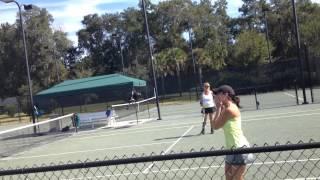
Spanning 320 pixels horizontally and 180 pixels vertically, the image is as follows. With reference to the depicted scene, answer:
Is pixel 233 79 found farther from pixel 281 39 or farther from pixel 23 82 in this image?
pixel 23 82

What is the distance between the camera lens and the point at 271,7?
275 feet

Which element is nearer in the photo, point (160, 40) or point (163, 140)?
point (163, 140)

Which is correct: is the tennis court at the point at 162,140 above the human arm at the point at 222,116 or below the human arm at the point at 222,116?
below

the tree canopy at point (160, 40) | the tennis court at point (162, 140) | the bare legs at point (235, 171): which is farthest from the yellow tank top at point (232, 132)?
the tree canopy at point (160, 40)

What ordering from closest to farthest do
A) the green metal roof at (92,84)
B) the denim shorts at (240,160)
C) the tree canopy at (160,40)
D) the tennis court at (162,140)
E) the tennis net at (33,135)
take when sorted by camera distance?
the denim shorts at (240,160) → the tennis court at (162,140) → the tennis net at (33,135) → the green metal roof at (92,84) → the tree canopy at (160,40)

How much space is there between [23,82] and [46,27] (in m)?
8.87

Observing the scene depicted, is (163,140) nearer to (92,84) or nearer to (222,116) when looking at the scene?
(222,116)

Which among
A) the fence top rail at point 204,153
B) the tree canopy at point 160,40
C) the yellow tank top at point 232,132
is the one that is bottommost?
the yellow tank top at point 232,132

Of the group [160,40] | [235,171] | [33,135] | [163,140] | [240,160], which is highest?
[160,40]

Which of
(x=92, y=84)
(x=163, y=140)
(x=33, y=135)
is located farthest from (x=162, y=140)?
(x=92, y=84)

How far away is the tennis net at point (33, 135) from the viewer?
21.2 metres

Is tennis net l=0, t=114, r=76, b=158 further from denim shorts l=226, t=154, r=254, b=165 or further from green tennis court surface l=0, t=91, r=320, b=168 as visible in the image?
denim shorts l=226, t=154, r=254, b=165

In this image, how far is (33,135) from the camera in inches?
1057

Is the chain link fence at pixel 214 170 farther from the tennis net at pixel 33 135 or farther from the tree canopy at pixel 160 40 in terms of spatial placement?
the tree canopy at pixel 160 40
